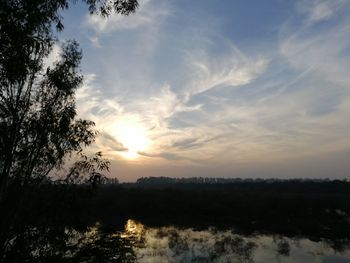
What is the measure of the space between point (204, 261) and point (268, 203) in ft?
136

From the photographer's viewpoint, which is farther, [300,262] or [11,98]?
[300,262]

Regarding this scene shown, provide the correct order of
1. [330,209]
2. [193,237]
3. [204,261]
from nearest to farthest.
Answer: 1. [204,261]
2. [193,237]
3. [330,209]

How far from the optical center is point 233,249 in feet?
92.2

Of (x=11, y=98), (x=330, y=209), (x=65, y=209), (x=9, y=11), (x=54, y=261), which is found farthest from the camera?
(x=330, y=209)

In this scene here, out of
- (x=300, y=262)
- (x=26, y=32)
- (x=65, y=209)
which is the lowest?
(x=300, y=262)

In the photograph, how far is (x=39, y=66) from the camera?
1426cm

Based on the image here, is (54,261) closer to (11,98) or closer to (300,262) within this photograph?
(11,98)

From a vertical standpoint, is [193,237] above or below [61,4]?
below

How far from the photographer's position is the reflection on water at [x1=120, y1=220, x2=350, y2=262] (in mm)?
24906

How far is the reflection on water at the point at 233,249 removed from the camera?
24906mm

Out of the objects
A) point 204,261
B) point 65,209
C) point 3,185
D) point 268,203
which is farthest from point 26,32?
point 268,203

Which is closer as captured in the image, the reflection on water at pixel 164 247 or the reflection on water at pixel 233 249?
the reflection on water at pixel 164 247

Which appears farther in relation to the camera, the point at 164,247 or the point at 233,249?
the point at 164,247

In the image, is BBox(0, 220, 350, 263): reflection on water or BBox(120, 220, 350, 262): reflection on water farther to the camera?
BBox(120, 220, 350, 262): reflection on water
